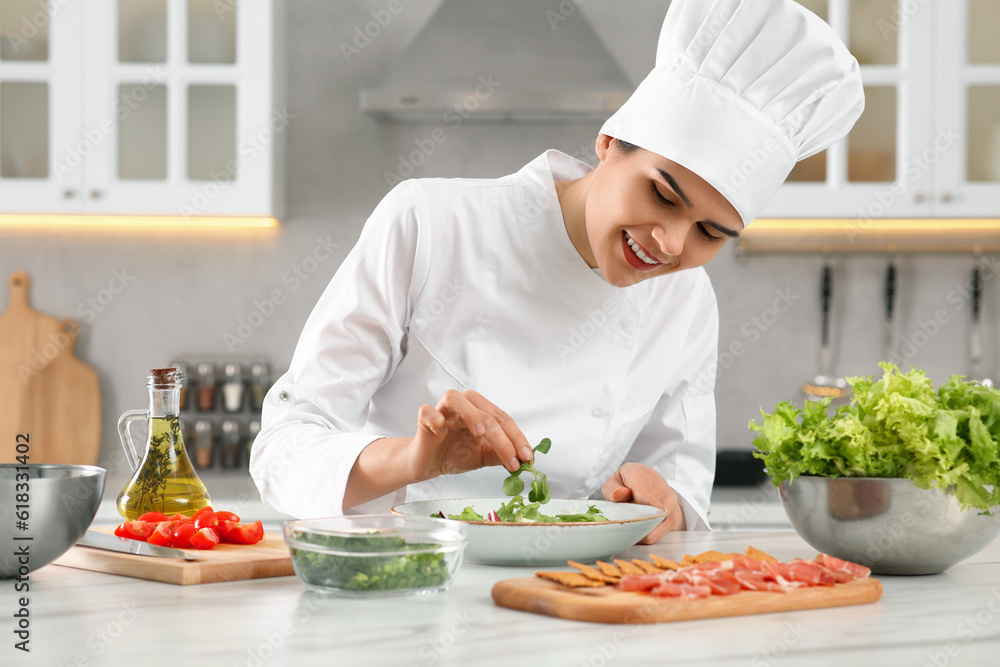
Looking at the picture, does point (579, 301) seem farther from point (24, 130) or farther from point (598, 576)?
point (24, 130)

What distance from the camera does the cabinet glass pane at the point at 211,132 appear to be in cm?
265

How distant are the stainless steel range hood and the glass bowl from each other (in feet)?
6.12

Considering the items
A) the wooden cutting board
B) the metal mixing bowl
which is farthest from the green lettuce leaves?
the wooden cutting board

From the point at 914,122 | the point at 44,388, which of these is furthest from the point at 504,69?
the point at 44,388

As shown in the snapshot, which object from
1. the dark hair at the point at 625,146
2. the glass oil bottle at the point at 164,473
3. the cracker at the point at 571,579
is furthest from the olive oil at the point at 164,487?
the dark hair at the point at 625,146

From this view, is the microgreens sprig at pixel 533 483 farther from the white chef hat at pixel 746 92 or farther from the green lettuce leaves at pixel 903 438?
the white chef hat at pixel 746 92

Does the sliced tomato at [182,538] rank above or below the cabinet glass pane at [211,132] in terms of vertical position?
below

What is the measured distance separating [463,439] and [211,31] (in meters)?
2.04

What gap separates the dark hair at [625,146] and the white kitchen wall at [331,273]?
5.84ft

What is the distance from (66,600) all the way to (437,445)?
362 mm

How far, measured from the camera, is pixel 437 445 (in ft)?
3.24

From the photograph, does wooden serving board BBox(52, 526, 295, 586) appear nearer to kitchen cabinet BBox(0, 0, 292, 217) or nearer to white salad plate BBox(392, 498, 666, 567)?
white salad plate BBox(392, 498, 666, 567)

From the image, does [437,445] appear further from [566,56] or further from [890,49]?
[890,49]

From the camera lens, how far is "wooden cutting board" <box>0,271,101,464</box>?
2.83 m
